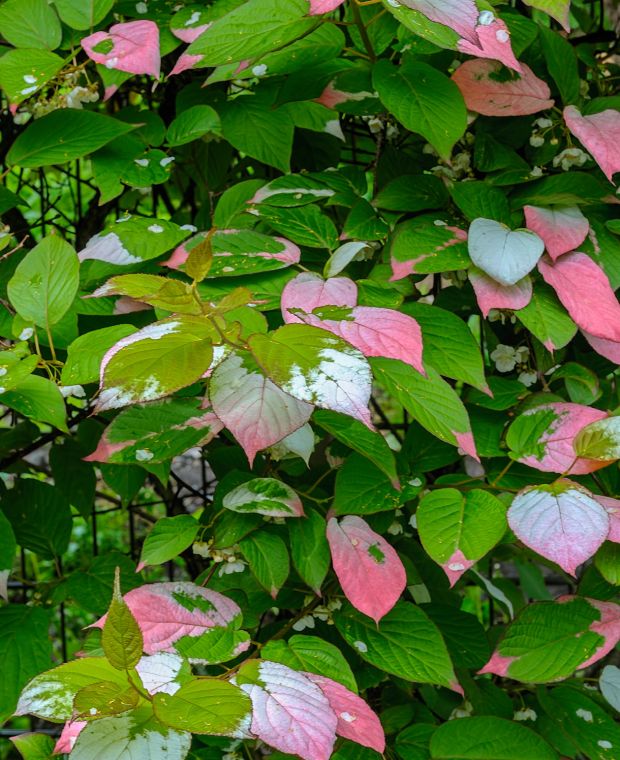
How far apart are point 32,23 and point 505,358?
2.32 feet

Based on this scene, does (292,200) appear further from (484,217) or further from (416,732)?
(416,732)

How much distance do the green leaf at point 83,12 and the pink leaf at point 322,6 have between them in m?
0.32

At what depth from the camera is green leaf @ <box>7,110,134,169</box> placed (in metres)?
1.07

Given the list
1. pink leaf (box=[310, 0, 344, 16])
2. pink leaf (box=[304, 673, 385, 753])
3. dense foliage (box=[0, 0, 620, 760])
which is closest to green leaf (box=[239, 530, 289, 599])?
dense foliage (box=[0, 0, 620, 760])

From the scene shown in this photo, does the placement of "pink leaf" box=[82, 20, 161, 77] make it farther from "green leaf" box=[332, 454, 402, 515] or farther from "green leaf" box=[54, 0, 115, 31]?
"green leaf" box=[332, 454, 402, 515]

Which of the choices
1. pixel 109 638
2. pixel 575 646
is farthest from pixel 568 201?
pixel 109 638

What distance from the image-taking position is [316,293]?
92cm

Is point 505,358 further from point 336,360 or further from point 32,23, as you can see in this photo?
point 32,23

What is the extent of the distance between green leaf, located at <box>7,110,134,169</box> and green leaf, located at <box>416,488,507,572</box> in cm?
56

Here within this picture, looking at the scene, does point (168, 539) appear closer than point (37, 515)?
Yes

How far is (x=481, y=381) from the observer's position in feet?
3.13

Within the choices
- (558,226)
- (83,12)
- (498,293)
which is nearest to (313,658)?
(498,293)

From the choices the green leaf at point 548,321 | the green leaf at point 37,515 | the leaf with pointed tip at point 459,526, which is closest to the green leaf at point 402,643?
the leaf with pointed tip at point 459,526

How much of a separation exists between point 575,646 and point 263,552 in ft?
1.15
